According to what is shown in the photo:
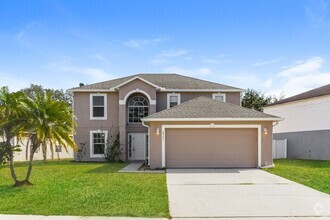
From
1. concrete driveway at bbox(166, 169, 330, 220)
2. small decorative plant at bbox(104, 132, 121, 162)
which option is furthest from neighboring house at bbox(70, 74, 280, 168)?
concrete driveway at bbox(166, 169, 330, 220)

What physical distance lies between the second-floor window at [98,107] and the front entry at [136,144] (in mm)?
2609

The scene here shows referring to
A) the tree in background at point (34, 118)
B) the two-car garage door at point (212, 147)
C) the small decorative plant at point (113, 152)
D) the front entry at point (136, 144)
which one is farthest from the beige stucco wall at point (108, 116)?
the tree in background at point (34, 118)

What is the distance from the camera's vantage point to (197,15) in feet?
45.6

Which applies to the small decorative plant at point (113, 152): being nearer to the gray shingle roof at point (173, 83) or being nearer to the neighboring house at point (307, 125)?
the gray shingle roof at point (173, 83)

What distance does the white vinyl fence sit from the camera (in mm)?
23156

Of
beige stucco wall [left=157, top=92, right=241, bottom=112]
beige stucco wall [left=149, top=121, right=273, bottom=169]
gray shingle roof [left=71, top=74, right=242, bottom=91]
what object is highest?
gray shingle roof [left=71, top=74, right=242, bottom=91]

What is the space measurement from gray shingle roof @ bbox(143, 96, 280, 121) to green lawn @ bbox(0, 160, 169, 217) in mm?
4518

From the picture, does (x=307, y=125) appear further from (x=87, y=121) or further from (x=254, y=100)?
(x=87, y=121)

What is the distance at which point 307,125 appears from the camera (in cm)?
2142

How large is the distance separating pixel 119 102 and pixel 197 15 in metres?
8.72

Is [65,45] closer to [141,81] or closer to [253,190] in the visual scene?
[141,81]

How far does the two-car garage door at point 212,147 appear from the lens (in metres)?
15.5

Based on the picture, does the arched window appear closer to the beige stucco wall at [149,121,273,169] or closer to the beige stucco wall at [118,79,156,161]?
the beige stucco wall at [118,79,156,161]

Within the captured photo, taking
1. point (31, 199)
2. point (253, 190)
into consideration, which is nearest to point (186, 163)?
point (253, 190)
